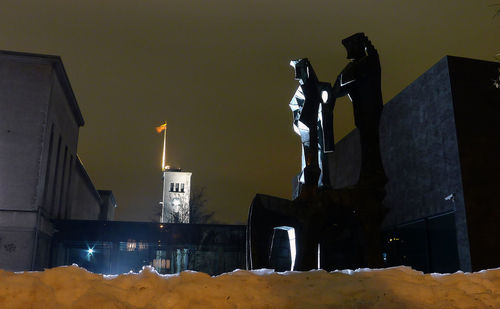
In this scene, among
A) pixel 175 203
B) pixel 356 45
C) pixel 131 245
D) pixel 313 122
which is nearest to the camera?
pixel 356 45

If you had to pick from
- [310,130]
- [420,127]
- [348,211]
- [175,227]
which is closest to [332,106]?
[310,130]

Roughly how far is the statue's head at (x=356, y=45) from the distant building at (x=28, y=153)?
78.0ft

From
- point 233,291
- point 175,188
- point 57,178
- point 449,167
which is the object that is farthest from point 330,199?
point 175,188

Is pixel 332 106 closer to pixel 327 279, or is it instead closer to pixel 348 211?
pixel 348 211

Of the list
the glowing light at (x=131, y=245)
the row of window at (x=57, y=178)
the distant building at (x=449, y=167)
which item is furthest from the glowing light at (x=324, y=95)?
the row of window at (x=57, y=178)

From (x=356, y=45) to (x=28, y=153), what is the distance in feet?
81.1

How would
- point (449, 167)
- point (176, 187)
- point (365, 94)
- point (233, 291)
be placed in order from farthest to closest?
point (176, 187)
point (449, 167)
point (365, 94)
point (233, 291)

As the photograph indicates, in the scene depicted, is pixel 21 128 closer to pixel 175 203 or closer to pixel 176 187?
pixel 175 203

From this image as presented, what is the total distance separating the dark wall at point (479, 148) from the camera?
1852 cm

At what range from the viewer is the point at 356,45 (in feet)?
28.4

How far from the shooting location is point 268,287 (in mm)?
4402

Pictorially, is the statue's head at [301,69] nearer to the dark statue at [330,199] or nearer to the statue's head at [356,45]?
the dark statue at [330,199]

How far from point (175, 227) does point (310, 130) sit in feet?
73.9

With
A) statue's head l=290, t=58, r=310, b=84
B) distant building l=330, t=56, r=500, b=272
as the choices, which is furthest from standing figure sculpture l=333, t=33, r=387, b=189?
distant building l=330, t=56, r=500, b=272
